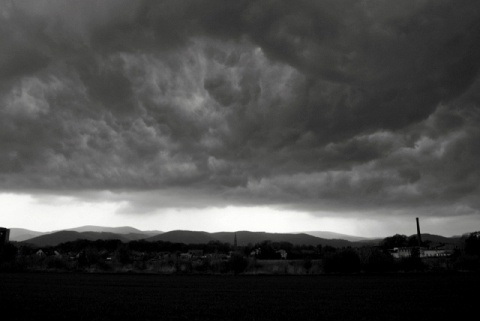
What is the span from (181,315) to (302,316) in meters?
7.79

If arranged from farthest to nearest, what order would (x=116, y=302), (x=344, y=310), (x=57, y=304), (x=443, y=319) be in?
(x=116, y=302)
(x=57, y=304)
(x=344, y=310)
(x=443, y=319)

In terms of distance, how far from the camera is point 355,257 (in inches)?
3784

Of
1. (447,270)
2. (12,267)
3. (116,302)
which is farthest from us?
(12,267)

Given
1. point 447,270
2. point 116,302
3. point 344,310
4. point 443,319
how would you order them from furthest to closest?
point 447,270, point 116,302, point 344,310, point 443,319

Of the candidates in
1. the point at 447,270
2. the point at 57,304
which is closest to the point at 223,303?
the point at 57,304

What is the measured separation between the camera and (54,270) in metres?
107

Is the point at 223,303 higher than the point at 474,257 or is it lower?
lower

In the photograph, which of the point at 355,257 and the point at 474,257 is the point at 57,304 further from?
the point at 474,257

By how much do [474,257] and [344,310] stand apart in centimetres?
8273

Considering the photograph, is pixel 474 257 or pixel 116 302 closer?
pixel 116 302

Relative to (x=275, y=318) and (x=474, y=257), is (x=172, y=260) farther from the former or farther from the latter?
(x=275, y=318)

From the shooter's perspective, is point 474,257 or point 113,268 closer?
point 474,257

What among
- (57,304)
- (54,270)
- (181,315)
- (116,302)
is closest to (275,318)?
(181,315)

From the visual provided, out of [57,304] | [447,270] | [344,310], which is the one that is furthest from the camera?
[447,270]
